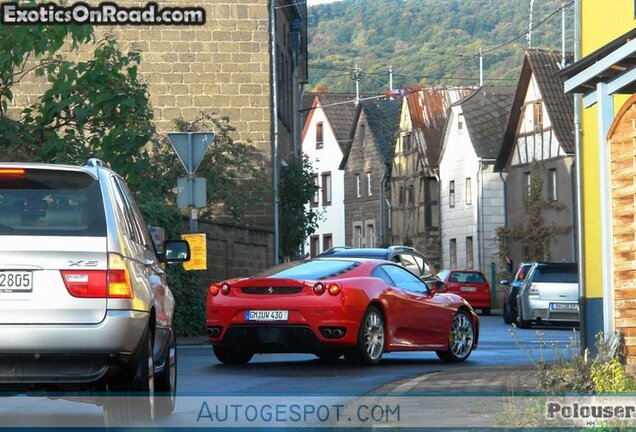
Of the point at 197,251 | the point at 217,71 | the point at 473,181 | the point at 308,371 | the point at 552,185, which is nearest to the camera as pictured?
the point at 308,371

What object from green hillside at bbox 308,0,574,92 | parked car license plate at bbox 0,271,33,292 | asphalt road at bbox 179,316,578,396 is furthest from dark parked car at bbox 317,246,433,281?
green hillside at bbox 308,0,574,92

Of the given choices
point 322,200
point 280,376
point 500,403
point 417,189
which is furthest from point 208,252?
point 322,200

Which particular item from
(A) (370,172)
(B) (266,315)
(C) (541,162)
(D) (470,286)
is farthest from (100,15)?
(A) (370,172)

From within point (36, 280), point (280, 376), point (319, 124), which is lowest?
point (280, 376)

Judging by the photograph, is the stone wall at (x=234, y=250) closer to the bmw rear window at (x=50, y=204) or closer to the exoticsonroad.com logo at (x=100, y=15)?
the exoticsonroad.com logo at (x=100, y=15)

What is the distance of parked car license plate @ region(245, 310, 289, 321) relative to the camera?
18.4m

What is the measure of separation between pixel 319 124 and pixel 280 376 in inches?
3280

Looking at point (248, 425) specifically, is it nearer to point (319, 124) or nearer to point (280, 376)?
point (280, 376)

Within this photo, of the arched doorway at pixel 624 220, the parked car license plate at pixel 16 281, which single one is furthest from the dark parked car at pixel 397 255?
the parked car license plate at pixel 16 281

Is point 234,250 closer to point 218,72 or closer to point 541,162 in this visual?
point 218,72

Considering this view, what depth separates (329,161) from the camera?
98.1 meters

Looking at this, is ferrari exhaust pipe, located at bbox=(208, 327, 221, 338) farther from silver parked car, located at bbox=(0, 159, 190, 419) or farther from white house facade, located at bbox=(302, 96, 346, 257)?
white house facade, located at bbox=(302, 96, 346, 257)

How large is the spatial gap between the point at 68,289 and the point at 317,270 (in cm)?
947

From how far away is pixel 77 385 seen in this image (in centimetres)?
1005
